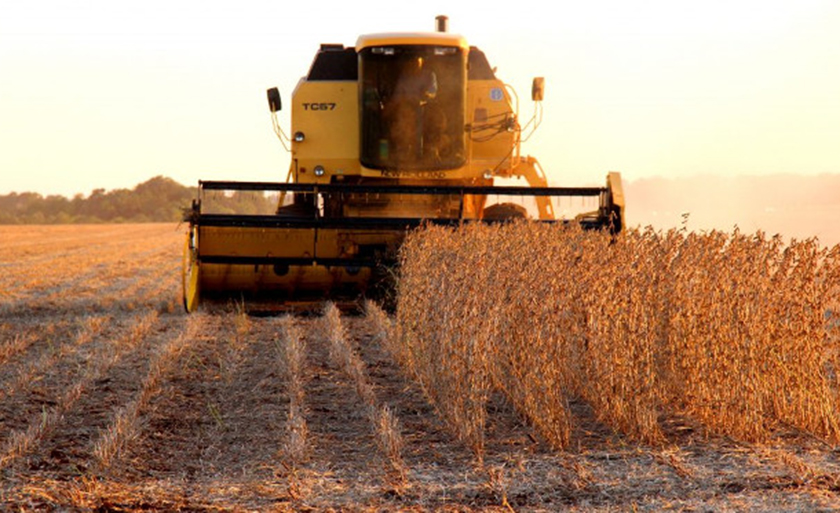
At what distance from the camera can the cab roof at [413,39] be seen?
12758mm

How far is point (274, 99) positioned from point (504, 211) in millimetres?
3010

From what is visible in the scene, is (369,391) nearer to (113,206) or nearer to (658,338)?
(658,338)

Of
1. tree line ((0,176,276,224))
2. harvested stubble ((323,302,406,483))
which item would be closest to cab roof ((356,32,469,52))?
harvested stubble ((323,302,406,483))

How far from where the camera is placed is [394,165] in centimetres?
1277

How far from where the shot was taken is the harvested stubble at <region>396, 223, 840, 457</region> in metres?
6.29

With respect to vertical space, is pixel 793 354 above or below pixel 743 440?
above

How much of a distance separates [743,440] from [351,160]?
7.64 metres

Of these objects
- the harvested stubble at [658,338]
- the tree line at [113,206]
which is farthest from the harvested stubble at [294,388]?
the tree line at [113,206]

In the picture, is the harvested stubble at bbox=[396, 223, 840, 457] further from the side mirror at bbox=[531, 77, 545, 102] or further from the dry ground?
the side mirror at bbox=[531, 77, 545, 102]

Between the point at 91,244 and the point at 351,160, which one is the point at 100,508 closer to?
the point at 351,160

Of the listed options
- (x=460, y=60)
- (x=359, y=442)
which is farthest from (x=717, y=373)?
(x=460, y=60)

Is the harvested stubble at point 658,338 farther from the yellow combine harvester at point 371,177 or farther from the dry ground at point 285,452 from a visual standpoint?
the yellow combine harvester at point 371,177

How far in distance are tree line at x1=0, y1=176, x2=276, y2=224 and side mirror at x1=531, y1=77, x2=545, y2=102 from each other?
45694 mm

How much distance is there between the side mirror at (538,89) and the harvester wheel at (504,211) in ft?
4.17
